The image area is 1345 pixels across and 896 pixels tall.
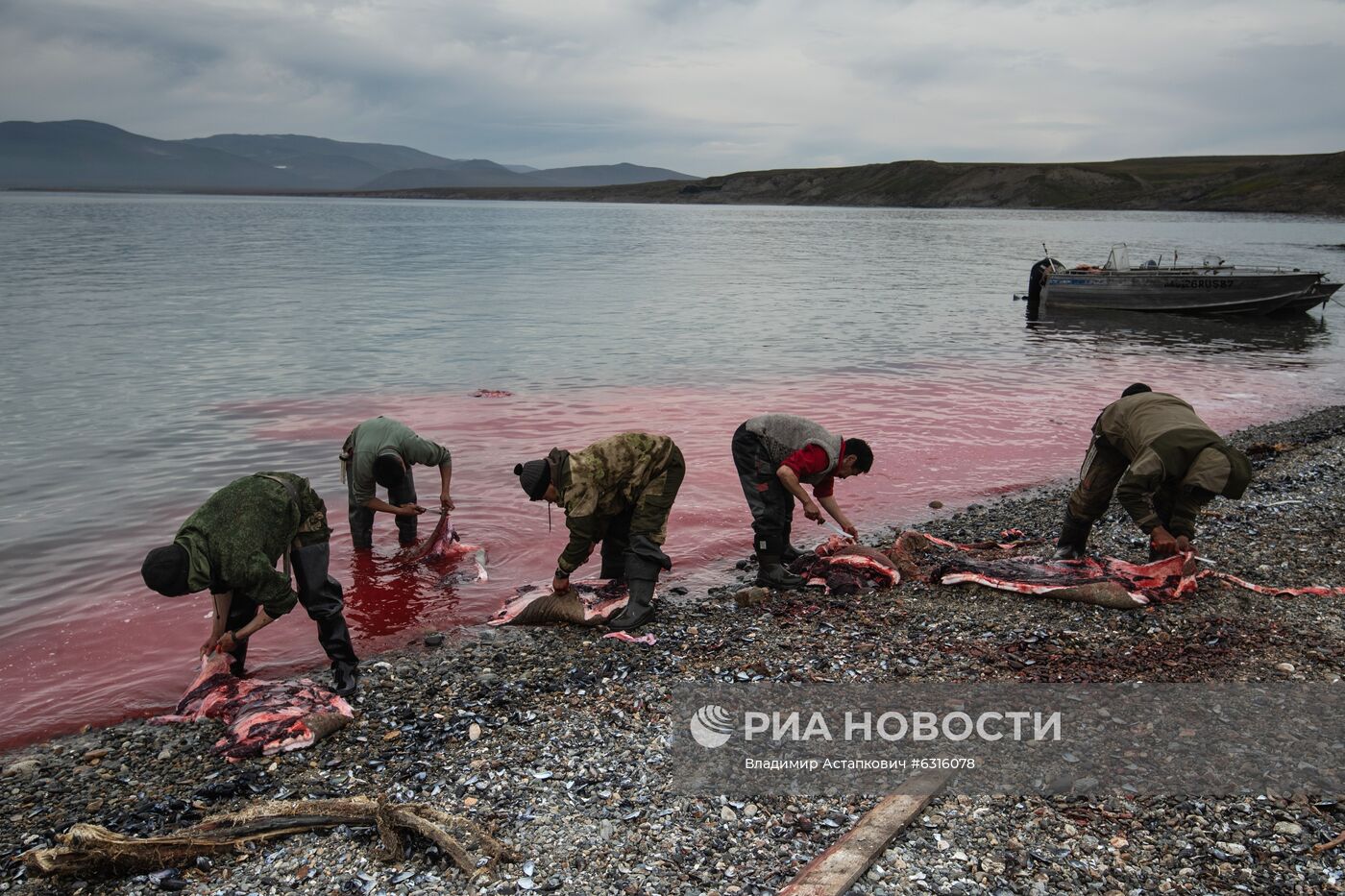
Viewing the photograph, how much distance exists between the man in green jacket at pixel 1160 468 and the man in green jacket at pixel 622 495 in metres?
4.02

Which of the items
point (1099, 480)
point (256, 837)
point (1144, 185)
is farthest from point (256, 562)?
point (1144, 185)

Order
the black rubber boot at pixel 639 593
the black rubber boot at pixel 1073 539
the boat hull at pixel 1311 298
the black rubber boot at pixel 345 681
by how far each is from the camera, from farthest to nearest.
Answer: the boat hull at pixel 1311 298
the black rubber boot at pixel 1073 539
the black rubber boot at pixel 639 593
the black rubber boot at pixel 345 681

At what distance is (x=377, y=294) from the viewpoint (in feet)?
136

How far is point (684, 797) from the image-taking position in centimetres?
545

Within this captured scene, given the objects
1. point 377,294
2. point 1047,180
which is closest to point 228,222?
point 377,294

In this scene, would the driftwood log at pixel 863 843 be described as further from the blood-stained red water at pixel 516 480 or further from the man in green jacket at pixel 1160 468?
the blood-stained red water at pixel 516 480

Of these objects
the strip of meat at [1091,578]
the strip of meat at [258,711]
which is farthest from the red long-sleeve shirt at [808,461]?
the strip of meat at [258,711]

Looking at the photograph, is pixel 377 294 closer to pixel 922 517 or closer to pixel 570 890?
pixel 922 517

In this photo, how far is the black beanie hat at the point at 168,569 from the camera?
18.9 feet

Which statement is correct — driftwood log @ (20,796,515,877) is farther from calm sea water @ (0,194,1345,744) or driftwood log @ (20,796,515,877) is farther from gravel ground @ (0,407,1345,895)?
calm sea water @ (0,194,1345,744)

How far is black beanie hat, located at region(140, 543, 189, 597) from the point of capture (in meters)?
5.75

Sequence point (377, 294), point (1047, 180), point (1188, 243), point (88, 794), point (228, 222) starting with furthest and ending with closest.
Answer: point (1047, 180)
point (228, 222)
point (1188, 243)
point (377, 294)
point (88, 794)

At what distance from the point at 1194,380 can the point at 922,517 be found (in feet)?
51.1

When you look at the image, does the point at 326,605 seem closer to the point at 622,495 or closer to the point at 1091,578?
the point at 622,495
